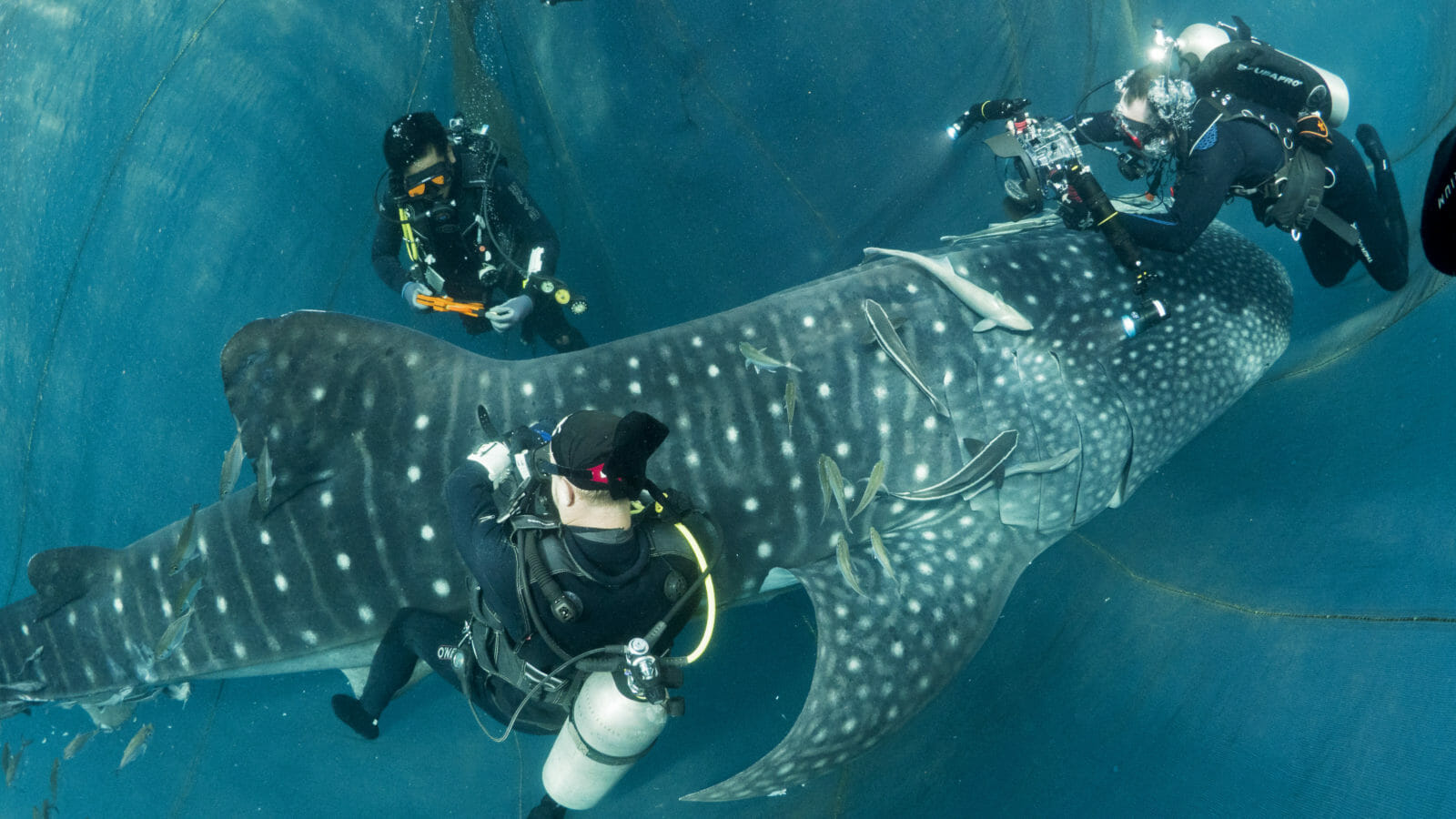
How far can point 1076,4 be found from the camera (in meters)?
6.05

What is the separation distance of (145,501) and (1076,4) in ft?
27.2

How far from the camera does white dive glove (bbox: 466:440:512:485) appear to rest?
3.25 m

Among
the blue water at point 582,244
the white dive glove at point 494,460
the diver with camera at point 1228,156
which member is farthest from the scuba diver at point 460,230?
the diver with camera at point 1228,156

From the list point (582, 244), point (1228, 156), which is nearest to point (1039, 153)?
point (1228, 156)

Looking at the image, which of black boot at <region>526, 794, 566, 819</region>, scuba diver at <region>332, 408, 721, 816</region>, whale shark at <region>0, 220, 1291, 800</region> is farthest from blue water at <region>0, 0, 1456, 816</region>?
scuba diver at <region>332, 408, 721, 816</region>

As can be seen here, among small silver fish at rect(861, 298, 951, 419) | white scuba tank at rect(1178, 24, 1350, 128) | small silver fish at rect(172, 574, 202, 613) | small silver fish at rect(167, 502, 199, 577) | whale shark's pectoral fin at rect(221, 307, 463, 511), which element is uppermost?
white scuba tank at rect(1178, 24, 1350, 128)

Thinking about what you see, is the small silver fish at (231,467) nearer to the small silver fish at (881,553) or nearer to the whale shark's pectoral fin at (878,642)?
the whale shark's pectoral fin at (878,642)

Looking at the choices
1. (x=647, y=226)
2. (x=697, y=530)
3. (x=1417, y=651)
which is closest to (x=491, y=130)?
(x=647, y=226)

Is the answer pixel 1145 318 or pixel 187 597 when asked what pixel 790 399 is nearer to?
pixel 1145 318

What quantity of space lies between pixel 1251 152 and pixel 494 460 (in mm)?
4639

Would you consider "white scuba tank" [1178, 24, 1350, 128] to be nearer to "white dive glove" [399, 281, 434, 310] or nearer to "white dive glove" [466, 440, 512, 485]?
"white dive glove" [466, 440, 512, 485]

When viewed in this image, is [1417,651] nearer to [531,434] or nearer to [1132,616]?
[1132,616]

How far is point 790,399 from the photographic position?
4.00 meters

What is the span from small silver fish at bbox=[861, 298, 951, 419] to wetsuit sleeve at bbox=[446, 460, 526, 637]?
2186mm
